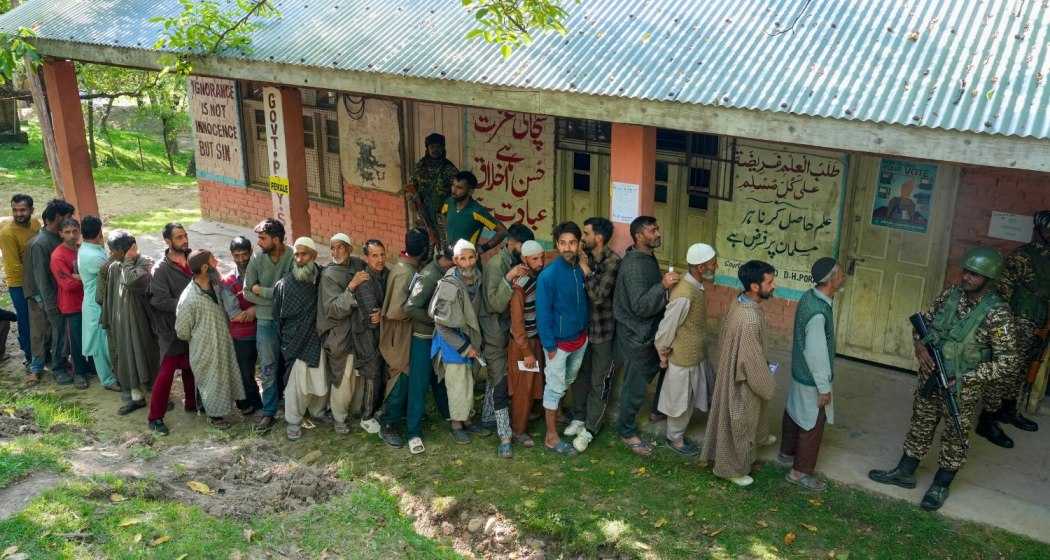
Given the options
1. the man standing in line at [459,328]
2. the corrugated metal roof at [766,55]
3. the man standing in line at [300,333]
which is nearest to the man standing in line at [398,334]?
the man standing in line at [459,328]

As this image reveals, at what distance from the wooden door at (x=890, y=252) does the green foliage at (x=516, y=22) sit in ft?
9.18

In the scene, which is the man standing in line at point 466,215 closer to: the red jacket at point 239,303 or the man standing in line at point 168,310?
the red jacket at point 239,303

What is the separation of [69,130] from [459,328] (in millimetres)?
6165

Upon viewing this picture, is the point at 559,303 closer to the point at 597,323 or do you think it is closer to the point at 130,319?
the point at 597,323

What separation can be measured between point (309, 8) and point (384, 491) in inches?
195

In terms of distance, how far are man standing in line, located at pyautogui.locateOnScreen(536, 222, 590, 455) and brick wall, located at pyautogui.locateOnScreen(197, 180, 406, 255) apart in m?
4.53

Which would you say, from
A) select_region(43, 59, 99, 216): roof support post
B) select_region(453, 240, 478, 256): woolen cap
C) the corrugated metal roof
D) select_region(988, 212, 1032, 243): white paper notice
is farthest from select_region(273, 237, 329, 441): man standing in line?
select_region(988, 212, 1032, 243): white paper notice

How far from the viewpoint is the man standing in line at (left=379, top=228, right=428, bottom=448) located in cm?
616

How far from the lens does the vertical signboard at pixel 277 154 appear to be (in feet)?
26.2

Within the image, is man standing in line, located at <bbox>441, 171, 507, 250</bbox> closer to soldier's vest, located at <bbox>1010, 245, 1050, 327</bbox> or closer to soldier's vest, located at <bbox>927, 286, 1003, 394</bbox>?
soldier's vest, located at <bbox>927, 286, 1003, 394</bbox>

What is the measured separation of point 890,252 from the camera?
730 cm

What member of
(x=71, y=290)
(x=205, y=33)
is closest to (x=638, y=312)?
(x=205, y=33)

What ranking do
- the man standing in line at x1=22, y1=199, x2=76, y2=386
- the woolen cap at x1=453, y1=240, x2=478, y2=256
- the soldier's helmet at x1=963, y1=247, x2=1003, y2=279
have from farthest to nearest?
the man standing in line at x1=22, y1=199, x2=76, y2=386
the woolen cap at x1=453, y1=240, x2=478, y2=256
the soldier's helmet at x1=963, y1=247, x2=1003, y2=279

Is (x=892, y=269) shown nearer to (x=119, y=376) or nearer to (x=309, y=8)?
(x=309, y=8)
